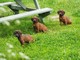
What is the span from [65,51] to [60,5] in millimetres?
5159

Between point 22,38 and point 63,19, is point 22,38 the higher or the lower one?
→ the higher one

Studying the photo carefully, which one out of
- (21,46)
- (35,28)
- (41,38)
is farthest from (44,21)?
(21,46)

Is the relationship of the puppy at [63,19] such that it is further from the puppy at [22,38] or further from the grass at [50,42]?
the puppy at [22,38]

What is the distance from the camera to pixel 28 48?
244 inches

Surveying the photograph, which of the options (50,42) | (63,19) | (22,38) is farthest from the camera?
(63,19)

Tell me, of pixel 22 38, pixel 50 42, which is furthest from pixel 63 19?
pixel 22 38

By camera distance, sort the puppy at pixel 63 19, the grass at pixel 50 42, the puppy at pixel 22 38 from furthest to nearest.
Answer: the puppy at pixel 63 19 → the puppy at pixel 22 38 → the grass at pixel 50 42

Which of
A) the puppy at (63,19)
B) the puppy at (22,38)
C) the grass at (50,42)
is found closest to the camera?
the grass at (50,42)

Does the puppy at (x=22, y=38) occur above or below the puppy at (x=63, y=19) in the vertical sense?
above

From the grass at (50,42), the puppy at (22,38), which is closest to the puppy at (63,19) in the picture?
the grass at (50,42)

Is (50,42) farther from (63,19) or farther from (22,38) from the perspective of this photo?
(63,19)

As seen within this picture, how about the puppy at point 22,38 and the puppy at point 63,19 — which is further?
the puppy at point 63,19

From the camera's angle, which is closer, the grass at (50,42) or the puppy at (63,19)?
the grass at (50,42)

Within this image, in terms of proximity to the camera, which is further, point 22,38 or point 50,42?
point 50,42
